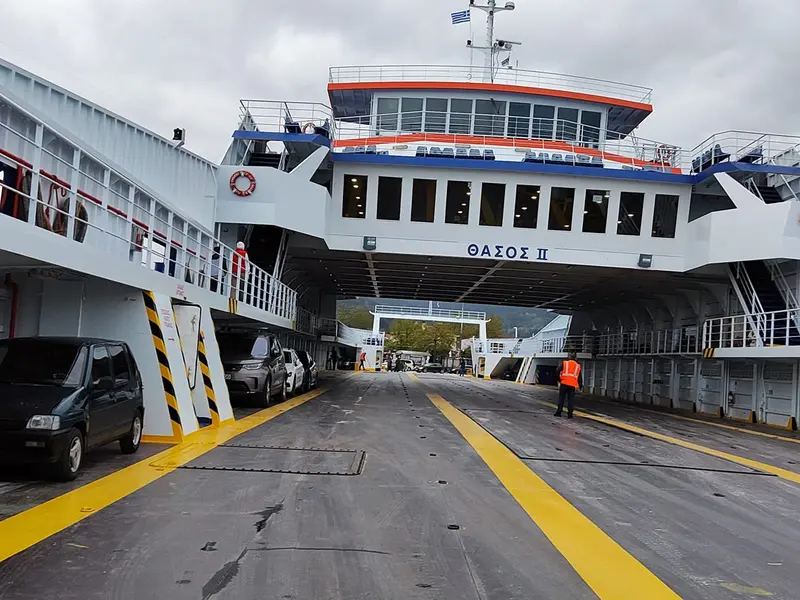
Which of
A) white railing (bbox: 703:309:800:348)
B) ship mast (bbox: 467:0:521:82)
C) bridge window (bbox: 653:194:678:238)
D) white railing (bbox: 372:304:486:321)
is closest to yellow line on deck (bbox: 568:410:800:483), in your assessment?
white railing (bbox: 703:309:800:348)

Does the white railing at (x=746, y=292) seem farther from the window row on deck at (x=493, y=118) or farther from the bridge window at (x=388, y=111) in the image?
the bridge window at (x=388, y=111)

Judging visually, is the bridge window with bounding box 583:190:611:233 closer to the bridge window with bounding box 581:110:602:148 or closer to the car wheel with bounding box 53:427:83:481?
the bridge window with bounding box 581:110:602:148

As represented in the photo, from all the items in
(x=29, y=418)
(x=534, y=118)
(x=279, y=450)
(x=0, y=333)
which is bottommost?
(x=279, y=450)

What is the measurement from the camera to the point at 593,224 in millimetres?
22000

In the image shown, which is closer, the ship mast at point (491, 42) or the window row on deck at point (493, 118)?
the window row on deck at point (493, 118)

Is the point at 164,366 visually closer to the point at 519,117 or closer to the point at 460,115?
the point at 460,115

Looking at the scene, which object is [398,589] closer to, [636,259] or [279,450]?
[279,450]

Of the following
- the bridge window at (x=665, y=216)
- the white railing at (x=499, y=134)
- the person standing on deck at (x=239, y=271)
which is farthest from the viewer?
the white railing at (x=499, y=134)

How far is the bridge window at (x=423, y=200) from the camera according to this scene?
859 inches

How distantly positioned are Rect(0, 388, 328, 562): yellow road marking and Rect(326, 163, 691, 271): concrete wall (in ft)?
39.7

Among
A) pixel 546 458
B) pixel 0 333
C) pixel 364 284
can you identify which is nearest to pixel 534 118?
pixel 364 284

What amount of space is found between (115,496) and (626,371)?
31.9 meters

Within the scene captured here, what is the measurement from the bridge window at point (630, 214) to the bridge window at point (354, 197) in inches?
325

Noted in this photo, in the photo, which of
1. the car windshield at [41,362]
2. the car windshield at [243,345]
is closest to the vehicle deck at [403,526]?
the car windshield at [41,362]
